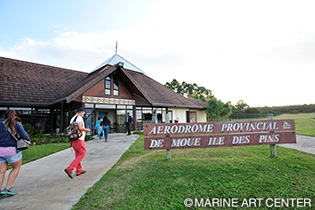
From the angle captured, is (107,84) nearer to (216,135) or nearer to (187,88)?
(216,135)

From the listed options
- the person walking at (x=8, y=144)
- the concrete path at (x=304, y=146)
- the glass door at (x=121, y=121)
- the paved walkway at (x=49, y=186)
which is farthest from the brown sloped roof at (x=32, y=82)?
the concrete path at (x=304, y=146)

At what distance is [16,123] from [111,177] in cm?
234

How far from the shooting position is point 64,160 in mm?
6004

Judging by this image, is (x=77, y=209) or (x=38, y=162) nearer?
(x=77, y=209)

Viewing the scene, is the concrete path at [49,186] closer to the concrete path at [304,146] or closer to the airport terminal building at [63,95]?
the airport terminal building at [63,95]

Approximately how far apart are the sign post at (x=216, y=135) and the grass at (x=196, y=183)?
56 cm

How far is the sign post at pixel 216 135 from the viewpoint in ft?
16.5

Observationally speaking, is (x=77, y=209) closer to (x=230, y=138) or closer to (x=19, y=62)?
(x=230, y=138)

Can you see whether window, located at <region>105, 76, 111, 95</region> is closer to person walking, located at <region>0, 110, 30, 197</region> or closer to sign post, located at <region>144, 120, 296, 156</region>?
sign post, located at <region>144, 120, 296, 156</region>

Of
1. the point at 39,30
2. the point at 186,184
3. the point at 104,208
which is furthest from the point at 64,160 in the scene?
the point at 39,30

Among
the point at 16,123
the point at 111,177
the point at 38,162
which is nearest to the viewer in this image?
the point at 16,123

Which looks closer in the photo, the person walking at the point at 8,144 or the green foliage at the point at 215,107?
the person walking at the point at 8,144

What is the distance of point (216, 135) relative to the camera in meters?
5.04

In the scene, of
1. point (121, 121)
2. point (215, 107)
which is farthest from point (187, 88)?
point (121, 121)
